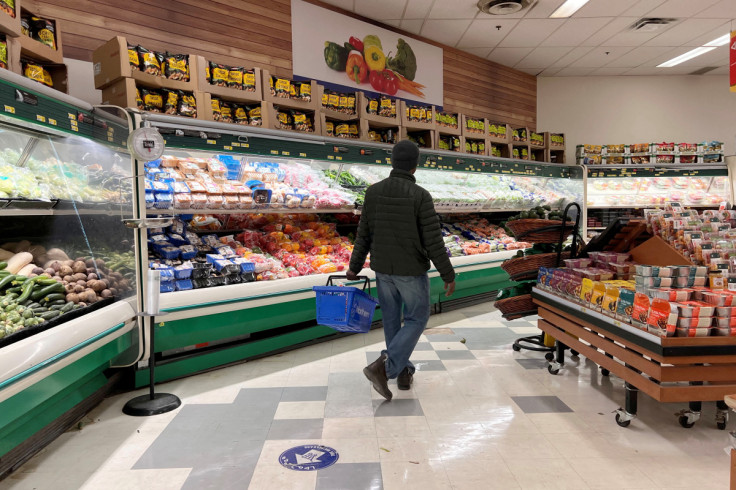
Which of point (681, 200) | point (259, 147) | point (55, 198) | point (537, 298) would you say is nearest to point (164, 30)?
point (259, 147)

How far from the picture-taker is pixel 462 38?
809cm

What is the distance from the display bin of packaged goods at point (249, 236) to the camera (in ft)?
12.5

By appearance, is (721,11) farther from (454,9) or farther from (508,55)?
(454,9)

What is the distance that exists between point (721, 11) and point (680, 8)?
70cm

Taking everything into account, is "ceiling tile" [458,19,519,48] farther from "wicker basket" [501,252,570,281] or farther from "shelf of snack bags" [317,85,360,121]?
"wicker basket" [501,252,570,281]

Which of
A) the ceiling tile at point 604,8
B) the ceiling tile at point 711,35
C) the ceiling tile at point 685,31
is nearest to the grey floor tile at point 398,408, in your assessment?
the ceiling tile at point 604,8

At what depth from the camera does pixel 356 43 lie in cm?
699

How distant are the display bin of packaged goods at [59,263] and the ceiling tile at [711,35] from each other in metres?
8.92

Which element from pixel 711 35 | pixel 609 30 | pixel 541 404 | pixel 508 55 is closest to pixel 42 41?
pixel 541 404

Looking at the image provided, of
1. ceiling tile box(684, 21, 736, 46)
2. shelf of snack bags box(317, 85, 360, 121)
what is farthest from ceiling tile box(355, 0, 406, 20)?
ceiling tile box(684, 21, 736, 46)

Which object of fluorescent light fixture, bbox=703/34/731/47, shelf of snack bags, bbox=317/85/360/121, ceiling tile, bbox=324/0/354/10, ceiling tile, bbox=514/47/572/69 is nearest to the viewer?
shelf of snack bags, bbox=317/85/360/121

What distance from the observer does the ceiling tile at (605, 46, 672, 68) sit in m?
8.95

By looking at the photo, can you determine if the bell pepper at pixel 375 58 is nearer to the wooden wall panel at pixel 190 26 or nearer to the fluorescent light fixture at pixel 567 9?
the wooden wall panel at pixel 190 26

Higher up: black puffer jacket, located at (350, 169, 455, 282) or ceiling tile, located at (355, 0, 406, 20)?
ceiling tile, located at (355, 0, 406, 20)
